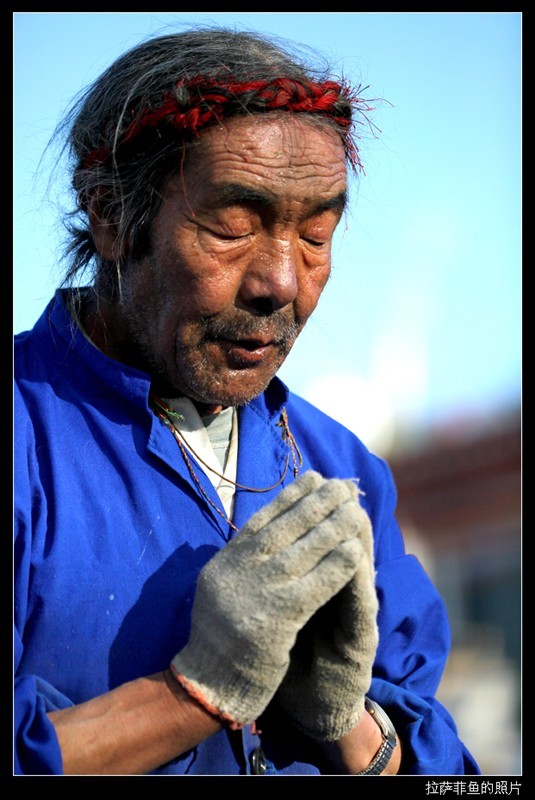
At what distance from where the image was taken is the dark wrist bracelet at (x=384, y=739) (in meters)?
2.57

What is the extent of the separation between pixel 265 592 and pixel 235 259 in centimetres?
80

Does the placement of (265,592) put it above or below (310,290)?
below

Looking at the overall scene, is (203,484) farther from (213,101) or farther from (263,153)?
(213,101)

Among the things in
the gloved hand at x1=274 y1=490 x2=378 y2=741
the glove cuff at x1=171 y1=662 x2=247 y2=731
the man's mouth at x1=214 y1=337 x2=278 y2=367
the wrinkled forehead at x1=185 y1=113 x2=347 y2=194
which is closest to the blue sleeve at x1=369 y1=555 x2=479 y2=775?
the gloved hand at x1=274 y1=490 x2=378 y2=741

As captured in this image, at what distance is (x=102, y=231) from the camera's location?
275 centimetres

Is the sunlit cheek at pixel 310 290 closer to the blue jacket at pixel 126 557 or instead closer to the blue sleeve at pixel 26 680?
the blue jacket at pixel 126 557

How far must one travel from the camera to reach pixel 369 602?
7.39 ft

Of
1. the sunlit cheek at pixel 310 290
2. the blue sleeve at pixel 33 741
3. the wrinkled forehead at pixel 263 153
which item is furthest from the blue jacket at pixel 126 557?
the wrinkled forehead at pixel 263 153

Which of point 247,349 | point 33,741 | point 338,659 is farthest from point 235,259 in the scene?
point 33,741

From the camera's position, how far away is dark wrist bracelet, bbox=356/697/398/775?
2567 millimetres

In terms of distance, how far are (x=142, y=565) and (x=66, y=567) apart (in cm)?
18

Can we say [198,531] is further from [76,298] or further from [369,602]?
[76,298]
